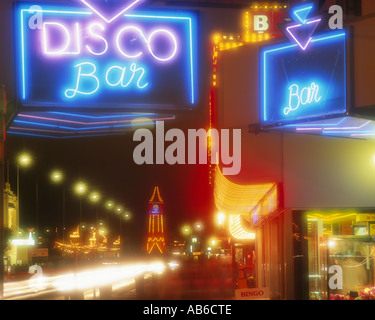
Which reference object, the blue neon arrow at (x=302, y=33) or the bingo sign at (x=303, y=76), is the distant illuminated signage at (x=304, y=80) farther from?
the blue neon arrow at (x=302, y=33)

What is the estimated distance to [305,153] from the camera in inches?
521

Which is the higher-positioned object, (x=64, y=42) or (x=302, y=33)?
(x=302, y=33)

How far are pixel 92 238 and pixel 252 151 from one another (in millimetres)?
95928

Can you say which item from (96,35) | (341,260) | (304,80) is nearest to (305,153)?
(304,80)

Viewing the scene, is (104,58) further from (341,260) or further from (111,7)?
(341,260)

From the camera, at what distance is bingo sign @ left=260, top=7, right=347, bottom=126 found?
10.5 m

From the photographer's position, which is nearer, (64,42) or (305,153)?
(64,42)

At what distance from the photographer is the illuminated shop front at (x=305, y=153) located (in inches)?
431

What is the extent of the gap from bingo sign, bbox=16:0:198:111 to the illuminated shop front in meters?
3.18

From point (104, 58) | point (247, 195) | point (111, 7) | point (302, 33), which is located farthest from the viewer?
point (247, 195)

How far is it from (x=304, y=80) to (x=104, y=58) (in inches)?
177

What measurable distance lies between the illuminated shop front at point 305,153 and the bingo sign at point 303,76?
18mm

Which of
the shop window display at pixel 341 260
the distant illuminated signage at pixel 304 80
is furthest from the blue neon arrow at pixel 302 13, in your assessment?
the shop window display at pixel 341 260
